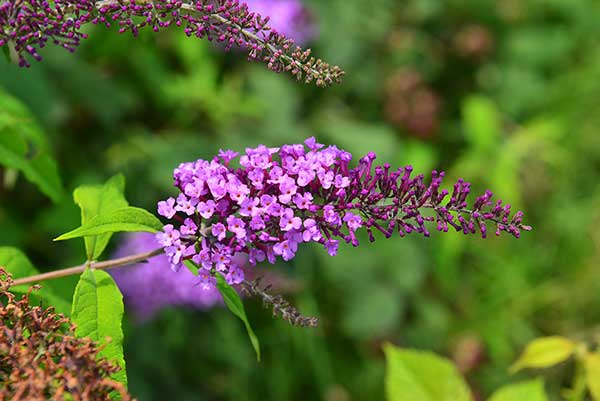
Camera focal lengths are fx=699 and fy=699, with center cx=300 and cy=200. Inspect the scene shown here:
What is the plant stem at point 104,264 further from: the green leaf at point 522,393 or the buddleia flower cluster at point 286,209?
the green leaf at point 522,393

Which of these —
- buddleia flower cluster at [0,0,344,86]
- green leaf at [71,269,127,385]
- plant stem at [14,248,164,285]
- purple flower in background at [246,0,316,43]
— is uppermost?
purple flower in background at [246,0,316,43]

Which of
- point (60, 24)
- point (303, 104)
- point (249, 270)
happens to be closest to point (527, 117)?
point (303, 104)

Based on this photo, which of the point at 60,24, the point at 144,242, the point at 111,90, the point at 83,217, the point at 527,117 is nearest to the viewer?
the point at 60,24

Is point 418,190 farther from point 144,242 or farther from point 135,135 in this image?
point 135,135

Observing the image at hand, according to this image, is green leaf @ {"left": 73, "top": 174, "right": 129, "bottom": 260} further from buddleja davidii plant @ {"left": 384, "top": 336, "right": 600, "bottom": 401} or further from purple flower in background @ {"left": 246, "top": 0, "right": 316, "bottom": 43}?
purple flower in background @ {"left": 246, "top": 0, "right": 316, "bottom": 43}

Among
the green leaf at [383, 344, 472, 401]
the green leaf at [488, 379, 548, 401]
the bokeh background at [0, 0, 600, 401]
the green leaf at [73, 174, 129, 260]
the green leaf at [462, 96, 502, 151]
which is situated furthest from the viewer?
the green leaf at [462, 96, 502, 151]

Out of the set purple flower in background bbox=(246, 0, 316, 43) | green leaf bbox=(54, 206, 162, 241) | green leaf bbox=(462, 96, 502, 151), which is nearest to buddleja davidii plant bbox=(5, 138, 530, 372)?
green leaf bbox=(54, 206, 162, 241)

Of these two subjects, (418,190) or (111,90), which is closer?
(418,190)

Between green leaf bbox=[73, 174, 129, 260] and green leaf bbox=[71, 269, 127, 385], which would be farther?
green leaf bbox=[73, 174, 129, 260]
